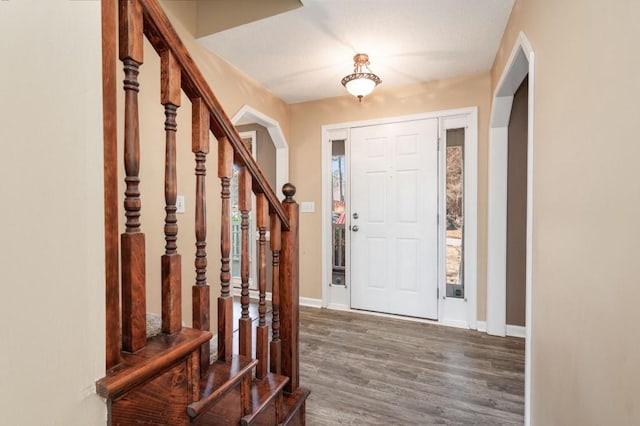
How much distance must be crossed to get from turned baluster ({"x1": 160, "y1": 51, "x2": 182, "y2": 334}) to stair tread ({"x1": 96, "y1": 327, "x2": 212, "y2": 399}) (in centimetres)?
5

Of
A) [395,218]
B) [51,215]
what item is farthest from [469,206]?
[51,215]

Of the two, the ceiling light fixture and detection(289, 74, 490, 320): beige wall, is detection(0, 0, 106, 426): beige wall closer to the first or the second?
the ceiling light fixture

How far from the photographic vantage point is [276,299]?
1.43 m

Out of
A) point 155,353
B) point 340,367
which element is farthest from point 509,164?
point 155,353

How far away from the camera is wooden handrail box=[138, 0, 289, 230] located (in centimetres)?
79

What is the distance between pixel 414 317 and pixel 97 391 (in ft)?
9.91

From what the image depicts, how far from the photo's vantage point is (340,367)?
2.21m

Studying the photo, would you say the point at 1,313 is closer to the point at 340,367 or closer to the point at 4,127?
the point at 4,127

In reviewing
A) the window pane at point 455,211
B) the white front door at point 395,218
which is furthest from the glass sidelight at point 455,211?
the white front door at point 395,218

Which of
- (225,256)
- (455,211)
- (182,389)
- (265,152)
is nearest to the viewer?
(182,389)

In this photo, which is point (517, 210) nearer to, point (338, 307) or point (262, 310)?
point (338, 307)

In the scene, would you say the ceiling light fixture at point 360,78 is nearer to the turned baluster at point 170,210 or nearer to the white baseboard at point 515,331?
the turned baluster at point 170,210

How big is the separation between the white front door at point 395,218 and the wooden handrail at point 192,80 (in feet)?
7.00

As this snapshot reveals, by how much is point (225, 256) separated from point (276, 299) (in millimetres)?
430
